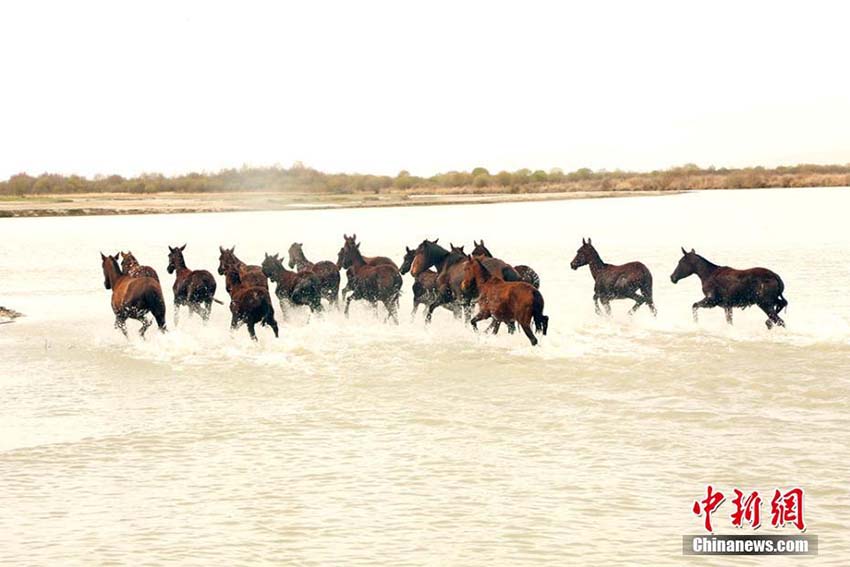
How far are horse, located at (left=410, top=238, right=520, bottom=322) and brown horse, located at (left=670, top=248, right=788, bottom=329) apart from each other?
9.68 feet

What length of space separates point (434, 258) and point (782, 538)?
12.4m

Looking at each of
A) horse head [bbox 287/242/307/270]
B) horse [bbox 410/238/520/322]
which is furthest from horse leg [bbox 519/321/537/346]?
horse head [bbox 287/242/307/270]

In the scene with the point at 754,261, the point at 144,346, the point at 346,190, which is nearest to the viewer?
the point at 144,346

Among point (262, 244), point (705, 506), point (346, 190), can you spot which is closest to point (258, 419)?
point (705, 506)

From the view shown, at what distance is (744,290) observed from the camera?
18.0 m

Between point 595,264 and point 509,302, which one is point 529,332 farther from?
point 595,264

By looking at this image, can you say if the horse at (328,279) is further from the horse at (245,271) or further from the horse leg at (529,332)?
the horse leg at (529,332)

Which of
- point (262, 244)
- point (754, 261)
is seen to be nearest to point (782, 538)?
point (754, 261)

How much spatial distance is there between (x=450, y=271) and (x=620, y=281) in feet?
9.38

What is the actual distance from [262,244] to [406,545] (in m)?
38.3

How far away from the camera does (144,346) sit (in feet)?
58.3

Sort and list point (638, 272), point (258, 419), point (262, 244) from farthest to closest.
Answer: point (262, 244) → point (638, 272) → point (258, 419)

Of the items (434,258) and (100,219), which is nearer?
(434,258)

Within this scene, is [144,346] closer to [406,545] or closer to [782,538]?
[406,545]
